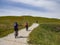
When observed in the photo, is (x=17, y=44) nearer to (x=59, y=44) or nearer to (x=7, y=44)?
(x=7, y=44)

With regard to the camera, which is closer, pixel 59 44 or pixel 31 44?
pixel 31 44

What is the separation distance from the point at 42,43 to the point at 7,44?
10.9 ft

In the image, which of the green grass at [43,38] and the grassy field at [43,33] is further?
the grassy field at [43,33]

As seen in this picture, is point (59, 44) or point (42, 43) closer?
point (42, 43)

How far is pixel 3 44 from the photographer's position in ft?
69.8

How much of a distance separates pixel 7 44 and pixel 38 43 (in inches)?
117

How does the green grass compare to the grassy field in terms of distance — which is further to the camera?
the grassy field

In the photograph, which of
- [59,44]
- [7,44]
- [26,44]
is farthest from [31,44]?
[59,44]

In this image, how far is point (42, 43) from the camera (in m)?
21.9

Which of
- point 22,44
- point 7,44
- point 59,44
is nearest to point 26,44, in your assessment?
point 22,44

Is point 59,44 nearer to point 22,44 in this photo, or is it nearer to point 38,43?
point 38,43

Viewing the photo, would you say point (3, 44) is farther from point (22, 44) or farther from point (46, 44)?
point (46, 44)

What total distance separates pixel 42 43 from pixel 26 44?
1.60m

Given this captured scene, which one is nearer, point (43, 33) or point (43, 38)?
point (43, 38)
